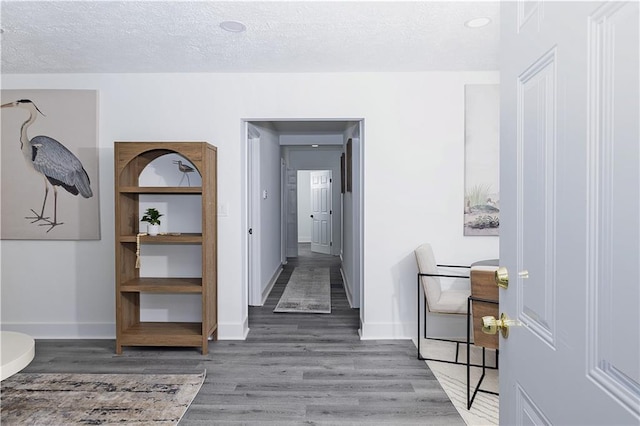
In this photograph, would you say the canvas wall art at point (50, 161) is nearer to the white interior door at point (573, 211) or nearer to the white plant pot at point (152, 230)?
the white plant pot at point (152, 230)

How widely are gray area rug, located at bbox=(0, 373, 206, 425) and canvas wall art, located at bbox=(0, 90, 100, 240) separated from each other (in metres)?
1.33

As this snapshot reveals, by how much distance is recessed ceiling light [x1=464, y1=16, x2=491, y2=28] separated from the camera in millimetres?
2508

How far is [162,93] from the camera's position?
359 centimetres

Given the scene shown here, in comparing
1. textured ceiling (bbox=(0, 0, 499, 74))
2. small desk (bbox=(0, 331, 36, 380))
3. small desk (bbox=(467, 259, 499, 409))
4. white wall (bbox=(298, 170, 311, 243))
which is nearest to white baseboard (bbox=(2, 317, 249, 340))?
small desk (bbox=(0, 331, 36, 380))

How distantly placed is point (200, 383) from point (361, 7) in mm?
2658

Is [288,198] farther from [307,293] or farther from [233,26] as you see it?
[233,26]

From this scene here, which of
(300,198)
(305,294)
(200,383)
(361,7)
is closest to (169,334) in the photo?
(200,383)

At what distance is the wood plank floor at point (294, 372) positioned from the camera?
93.1 inches

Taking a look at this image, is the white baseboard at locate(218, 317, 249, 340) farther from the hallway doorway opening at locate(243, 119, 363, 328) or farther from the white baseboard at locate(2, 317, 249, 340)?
the hallway doorway opening at locate(243, 119, 363, 328)

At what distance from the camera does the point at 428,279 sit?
3.12 meters

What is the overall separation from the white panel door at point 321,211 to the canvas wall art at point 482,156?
18.7 feet

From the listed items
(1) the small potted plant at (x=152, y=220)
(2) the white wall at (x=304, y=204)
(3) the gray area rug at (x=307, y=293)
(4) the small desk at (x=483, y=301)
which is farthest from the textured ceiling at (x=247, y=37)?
(2) the white wall at (x=304, y=204)

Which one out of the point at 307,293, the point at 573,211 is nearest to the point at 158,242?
the point at 307,293

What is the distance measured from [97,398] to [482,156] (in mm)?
3511
